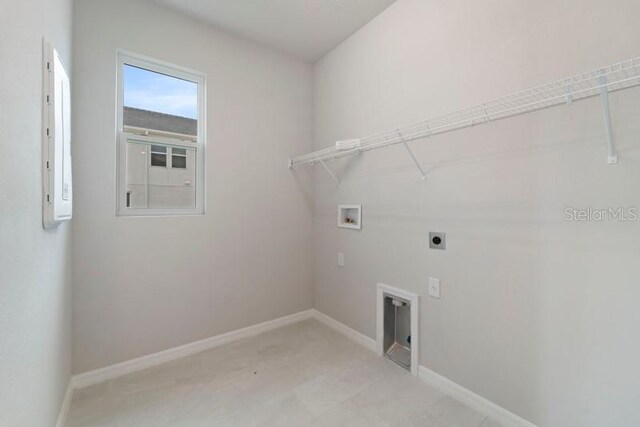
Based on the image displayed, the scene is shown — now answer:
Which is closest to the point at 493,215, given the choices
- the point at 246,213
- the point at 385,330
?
the point at 385,330

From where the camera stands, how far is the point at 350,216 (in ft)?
8.74

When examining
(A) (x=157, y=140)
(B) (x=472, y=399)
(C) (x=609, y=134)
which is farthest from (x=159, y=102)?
(B) (x=472, y=399)

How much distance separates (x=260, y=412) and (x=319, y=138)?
243 centimetres

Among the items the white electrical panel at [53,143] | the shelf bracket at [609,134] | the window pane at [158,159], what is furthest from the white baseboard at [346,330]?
the white electrical panel at [53,143]

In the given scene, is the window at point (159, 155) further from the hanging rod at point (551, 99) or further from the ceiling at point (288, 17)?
the hanging rod at point (551, 99)

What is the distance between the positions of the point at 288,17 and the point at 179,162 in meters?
1.53

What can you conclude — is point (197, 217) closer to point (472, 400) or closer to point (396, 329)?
point (396, 329)

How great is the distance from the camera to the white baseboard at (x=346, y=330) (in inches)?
94.4

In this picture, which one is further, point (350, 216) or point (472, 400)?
point (350, 216)

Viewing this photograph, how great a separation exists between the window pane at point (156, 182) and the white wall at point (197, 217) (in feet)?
0.42

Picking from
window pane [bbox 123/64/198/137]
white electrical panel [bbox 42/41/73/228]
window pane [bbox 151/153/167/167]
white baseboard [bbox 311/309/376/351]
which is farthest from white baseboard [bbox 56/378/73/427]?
white baseboard [bbox 311/309/376/351]

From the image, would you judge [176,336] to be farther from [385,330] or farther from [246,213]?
[385,330]

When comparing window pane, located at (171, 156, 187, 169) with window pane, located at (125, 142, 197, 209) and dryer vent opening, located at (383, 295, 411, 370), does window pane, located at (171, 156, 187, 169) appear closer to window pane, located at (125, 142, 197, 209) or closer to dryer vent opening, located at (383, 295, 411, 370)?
window pane, located at (125, 142, 197, 209)

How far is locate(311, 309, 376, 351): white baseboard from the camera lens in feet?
7.87
